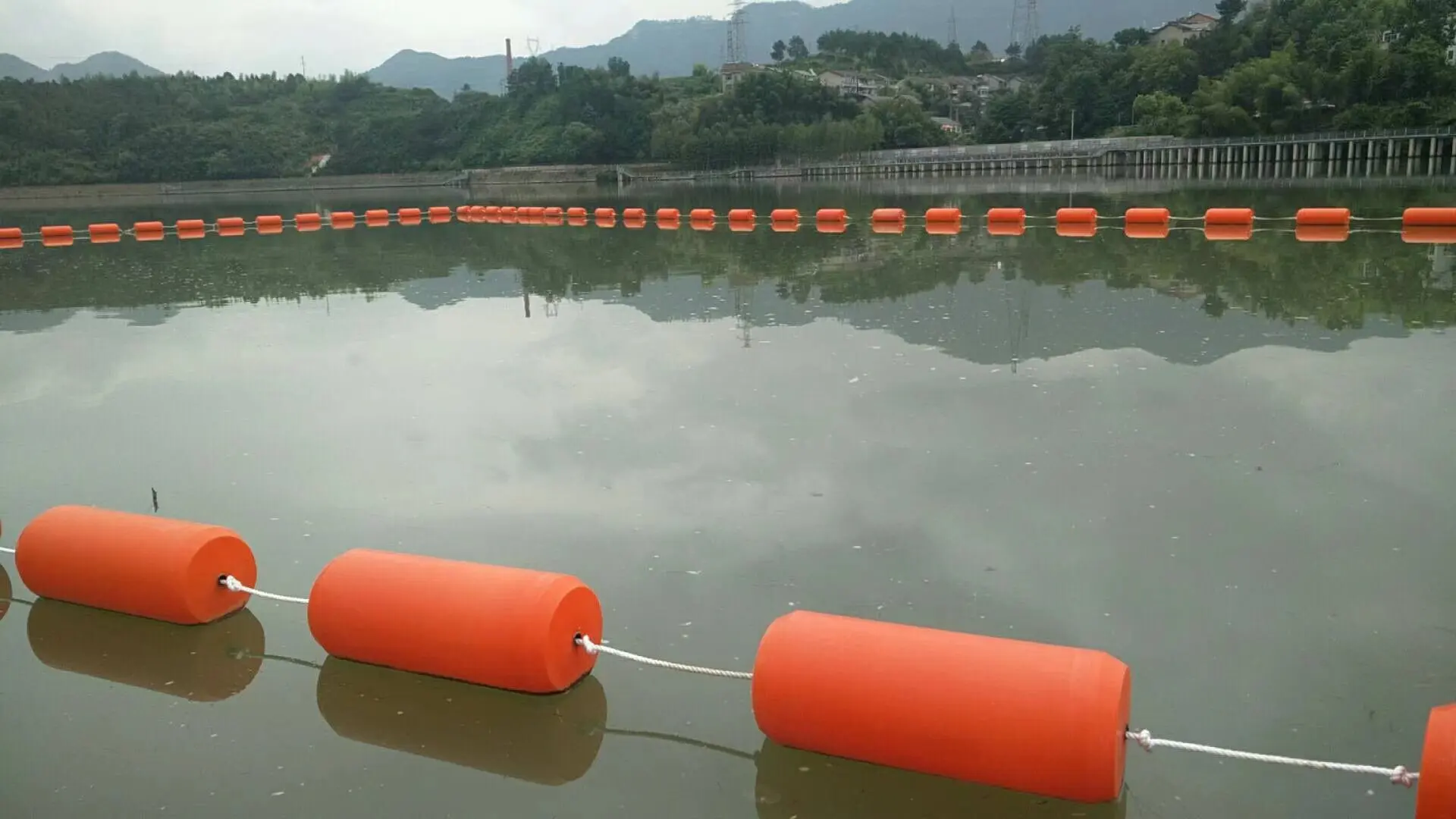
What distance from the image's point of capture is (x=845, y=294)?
50.3ft

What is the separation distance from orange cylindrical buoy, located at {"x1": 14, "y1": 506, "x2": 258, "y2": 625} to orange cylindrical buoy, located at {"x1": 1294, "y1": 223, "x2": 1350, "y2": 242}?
19321 mm

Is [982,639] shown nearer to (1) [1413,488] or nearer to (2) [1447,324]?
(1) [1413,488]

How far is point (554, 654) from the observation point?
4.41 m

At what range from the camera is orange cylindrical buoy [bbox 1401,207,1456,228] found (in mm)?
19812

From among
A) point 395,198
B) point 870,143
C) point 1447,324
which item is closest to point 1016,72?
point 870,143

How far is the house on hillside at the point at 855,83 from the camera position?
13025cm

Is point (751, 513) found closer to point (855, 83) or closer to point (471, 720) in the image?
point (471, 720)

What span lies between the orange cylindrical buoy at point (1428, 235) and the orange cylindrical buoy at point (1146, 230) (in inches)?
162

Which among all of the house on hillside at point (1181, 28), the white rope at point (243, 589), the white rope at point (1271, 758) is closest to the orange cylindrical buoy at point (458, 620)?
the white rope at point (243, 589)

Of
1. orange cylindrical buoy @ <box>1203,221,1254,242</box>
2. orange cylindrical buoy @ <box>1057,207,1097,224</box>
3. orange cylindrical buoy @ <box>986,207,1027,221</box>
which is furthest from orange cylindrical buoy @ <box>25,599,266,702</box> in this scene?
orange cylindrical buoy @ <box>986,207,1027,221</box>

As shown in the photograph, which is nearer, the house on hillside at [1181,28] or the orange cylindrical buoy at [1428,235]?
the orange cylindrical buoy at [1428,235]

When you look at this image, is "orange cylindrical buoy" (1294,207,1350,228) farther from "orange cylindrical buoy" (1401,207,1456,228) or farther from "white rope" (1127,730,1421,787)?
"white rope" (1127,730,1421,787)

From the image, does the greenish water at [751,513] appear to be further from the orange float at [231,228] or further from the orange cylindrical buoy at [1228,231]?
the orange float at [231,228]

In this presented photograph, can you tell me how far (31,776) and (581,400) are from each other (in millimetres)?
5955
